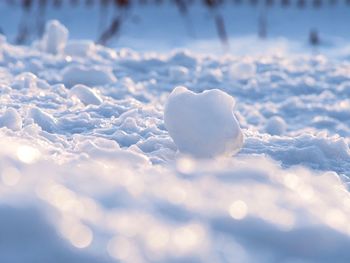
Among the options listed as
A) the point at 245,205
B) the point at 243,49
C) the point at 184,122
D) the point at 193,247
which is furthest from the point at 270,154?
the point at 243,49

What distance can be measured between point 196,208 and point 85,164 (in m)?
0.38

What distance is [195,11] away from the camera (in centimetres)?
918

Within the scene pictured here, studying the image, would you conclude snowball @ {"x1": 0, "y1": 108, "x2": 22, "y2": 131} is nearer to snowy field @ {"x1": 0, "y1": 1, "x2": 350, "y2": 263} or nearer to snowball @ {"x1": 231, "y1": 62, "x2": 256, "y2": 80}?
snowy field @ {"x1": 0, "y1": 1, "x2": 350, "y2": 263}

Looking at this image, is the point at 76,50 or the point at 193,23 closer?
the point at 76,50

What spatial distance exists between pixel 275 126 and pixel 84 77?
3.51 ft

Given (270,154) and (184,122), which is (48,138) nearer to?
(184,122)

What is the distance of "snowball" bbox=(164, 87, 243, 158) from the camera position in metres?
2.09

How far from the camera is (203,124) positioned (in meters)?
2.10

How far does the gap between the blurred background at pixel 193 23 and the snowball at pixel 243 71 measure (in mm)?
2108

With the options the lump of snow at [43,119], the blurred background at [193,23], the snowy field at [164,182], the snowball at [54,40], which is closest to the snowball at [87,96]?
the snowy field at [164,182]

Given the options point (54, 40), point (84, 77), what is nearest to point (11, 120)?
point (84, 77)

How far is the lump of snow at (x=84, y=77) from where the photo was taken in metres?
3.92

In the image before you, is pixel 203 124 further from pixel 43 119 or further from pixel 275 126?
pixel 275 126

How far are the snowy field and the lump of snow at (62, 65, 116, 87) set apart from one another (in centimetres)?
21
